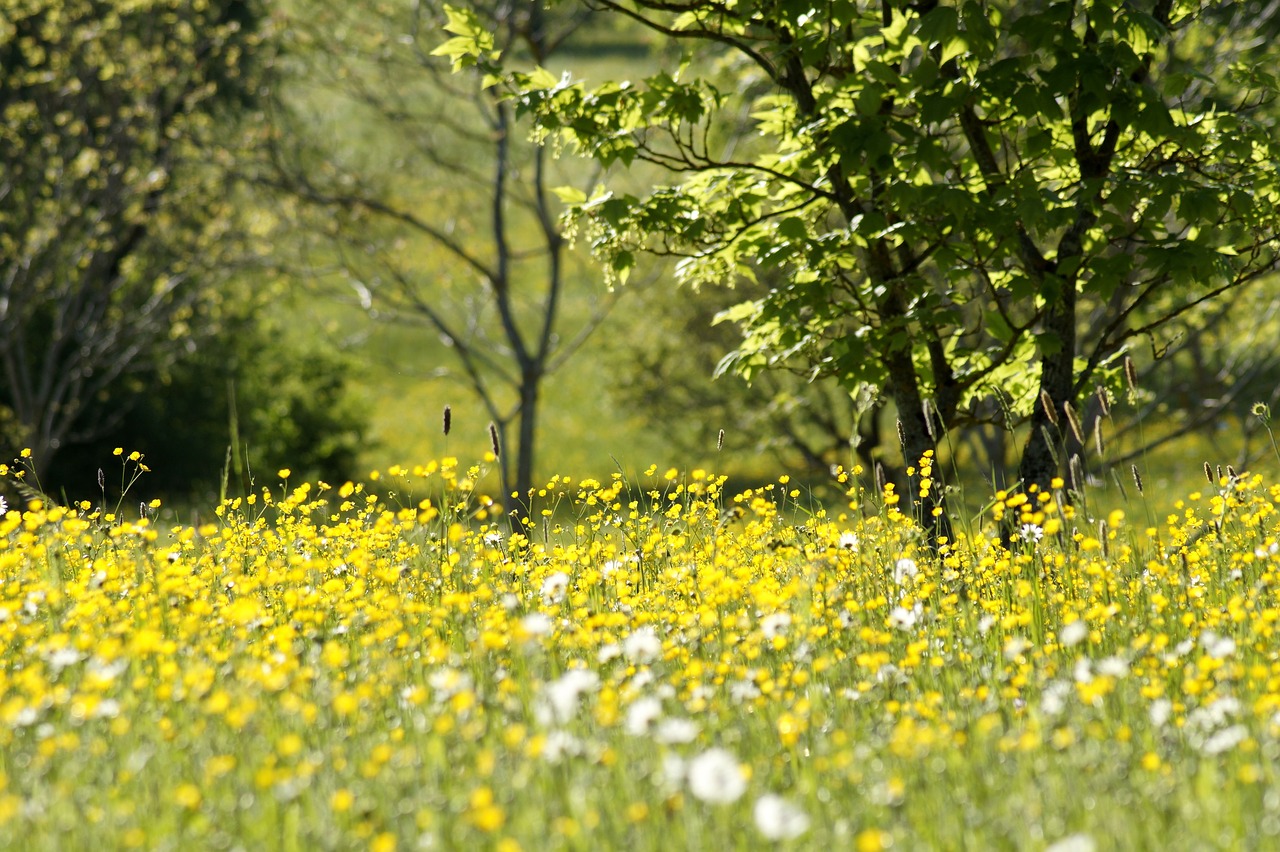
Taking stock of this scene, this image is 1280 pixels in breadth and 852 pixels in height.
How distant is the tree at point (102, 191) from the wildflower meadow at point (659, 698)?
9.85 m

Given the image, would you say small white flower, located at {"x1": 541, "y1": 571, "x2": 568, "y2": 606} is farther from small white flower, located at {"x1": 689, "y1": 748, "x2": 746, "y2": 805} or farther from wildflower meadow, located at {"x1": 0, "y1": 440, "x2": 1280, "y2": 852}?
small white flower, located at {"x1": 689, "y1": 748, "x2": 746, "y2": 805}

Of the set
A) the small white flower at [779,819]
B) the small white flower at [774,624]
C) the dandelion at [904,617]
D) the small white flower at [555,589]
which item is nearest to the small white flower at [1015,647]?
the dandelion at [904,617]

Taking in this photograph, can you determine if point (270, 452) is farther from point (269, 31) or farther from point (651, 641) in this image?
point (651, 641)

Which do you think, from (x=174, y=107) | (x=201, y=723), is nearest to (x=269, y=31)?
(x=174, y=107)

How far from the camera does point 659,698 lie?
137 inches

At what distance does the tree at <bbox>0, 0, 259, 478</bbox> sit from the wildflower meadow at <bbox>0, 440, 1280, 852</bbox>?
9.85 meters

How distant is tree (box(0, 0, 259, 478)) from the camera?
14617mm

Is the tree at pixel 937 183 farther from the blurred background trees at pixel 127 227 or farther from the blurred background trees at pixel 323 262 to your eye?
the blurred background trees at pixel 127 227

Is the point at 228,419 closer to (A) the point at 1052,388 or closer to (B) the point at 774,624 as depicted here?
(A) the point at 1052,388

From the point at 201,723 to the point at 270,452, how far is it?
17.3 meters

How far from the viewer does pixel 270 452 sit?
19.8 m

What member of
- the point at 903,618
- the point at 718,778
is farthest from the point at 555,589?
the point at 718,778

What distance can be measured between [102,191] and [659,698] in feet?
47.4

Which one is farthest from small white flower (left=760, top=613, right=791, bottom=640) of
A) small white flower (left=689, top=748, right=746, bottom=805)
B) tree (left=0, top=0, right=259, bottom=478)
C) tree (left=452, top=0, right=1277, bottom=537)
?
tree (left=0, top=0, right=259, bottom=478)
